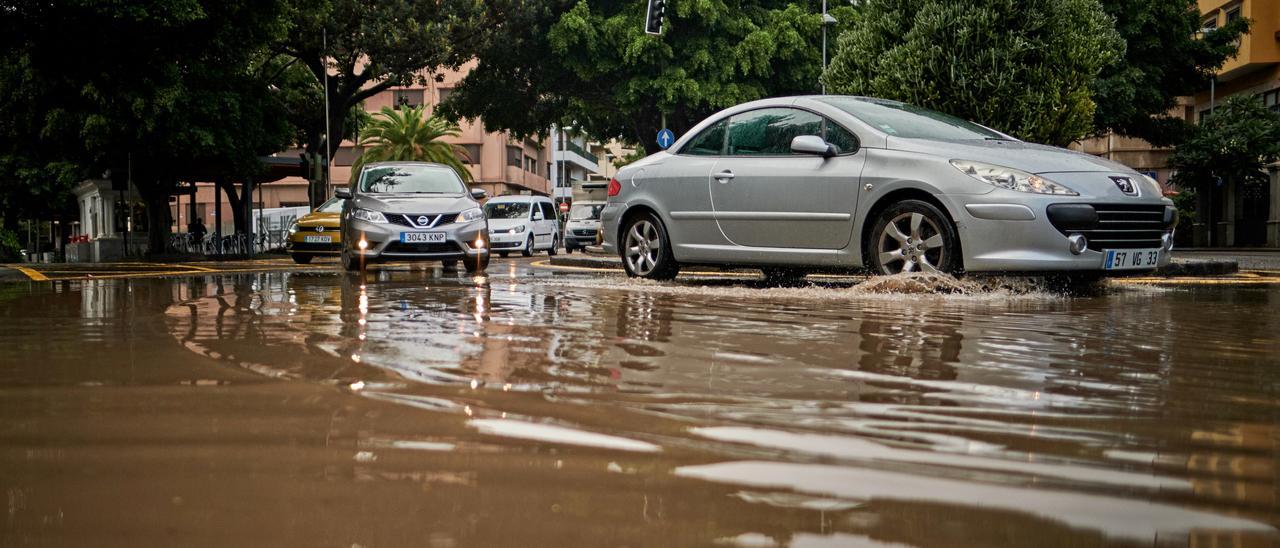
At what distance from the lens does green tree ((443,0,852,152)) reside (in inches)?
1174

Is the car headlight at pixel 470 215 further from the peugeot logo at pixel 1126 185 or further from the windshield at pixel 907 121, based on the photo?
the peugeot logo at pixel 1126 185

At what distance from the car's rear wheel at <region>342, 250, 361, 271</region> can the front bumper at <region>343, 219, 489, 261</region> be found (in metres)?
0.07

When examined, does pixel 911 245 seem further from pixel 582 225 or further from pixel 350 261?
pixel 582 225

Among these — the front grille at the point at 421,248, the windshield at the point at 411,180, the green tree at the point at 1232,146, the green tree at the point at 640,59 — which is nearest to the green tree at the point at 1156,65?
the green tree at the point at 1232,146

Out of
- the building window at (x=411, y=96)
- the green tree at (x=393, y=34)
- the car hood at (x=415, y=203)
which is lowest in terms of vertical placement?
the car hood at (x=415, y=203)

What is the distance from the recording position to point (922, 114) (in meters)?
9.95

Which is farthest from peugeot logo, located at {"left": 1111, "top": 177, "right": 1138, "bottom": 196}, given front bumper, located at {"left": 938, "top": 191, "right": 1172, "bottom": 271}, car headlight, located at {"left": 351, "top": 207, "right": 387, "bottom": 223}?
car headlight, located at {"left": 351, "top": 207, "right": 387, "bottom": 223}

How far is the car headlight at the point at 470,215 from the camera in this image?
14.6 metres

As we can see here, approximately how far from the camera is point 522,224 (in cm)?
3206

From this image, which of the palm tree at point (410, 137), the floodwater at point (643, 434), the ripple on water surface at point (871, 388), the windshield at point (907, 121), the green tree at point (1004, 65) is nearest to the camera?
the floodwater at point (643, 434)

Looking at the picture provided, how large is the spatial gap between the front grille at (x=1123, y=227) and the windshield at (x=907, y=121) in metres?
1.27

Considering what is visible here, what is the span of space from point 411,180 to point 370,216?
1.31m

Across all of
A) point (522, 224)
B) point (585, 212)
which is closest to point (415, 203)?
point (522, 224)

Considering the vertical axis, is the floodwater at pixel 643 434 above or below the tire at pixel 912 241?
below
